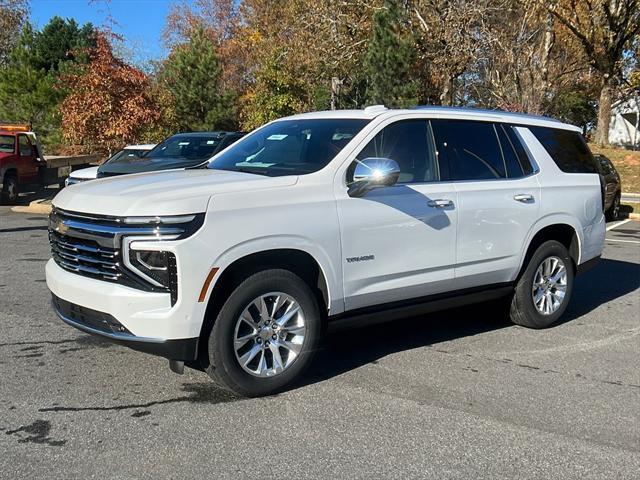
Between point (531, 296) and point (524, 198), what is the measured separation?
966 millimetres

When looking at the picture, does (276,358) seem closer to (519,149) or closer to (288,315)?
(288,315)

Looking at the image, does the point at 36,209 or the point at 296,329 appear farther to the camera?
the point at 36,209

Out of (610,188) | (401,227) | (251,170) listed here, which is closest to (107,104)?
(610,188)

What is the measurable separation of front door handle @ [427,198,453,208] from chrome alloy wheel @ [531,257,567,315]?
1520mm

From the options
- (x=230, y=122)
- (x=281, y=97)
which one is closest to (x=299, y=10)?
(x=281, y=97)

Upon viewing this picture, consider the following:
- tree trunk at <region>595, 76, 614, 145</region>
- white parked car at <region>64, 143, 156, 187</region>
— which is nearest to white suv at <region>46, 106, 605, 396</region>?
white parked car at <region>64, 143, 156, 187</region>

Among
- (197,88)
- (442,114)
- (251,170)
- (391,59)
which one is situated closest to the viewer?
(251,170)

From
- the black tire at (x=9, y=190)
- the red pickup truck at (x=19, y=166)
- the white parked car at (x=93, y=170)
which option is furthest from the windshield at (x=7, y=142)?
the white parked car at (x=93, y=170)

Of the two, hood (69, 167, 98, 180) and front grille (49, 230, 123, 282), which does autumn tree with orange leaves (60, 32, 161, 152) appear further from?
front grille (49, 230, 123, 282)

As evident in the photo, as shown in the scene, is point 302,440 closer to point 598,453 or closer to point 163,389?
point 163,389

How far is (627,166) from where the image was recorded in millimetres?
24016

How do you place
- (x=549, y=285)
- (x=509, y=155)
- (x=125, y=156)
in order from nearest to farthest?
(x=509, y=155), (x=549, y=285), (x=125, y=156)

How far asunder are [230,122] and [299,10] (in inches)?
211

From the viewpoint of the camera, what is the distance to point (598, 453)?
3.74 m
